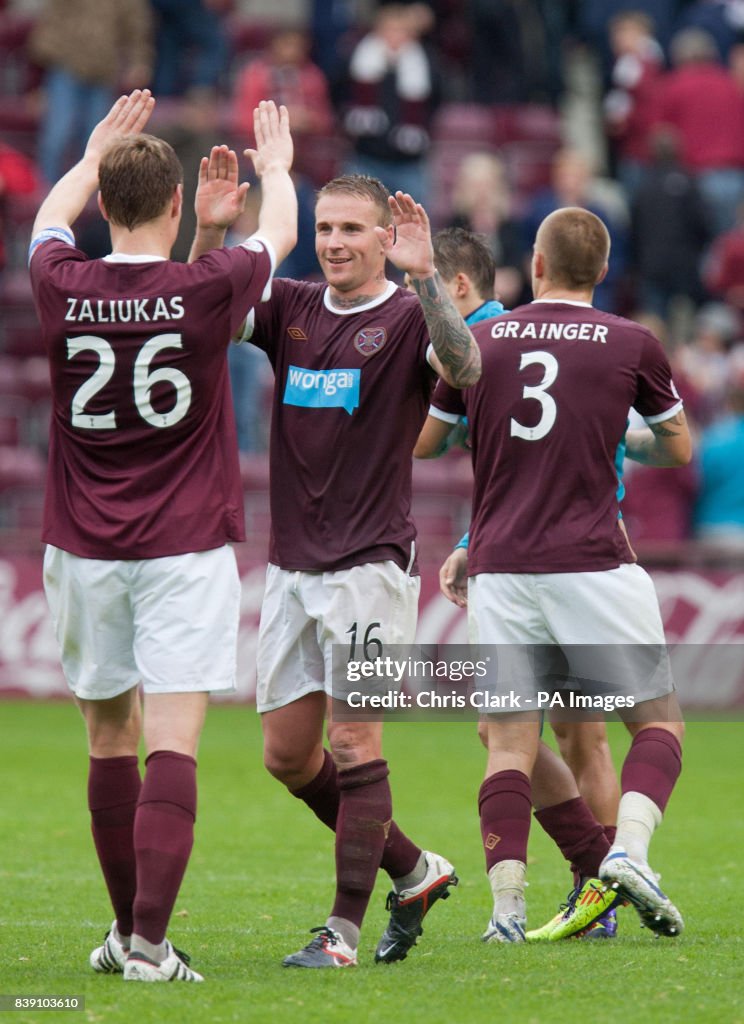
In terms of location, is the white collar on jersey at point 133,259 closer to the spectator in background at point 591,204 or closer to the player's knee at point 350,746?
the player's knee at point 350,746

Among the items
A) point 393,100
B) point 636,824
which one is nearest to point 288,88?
point 393,100

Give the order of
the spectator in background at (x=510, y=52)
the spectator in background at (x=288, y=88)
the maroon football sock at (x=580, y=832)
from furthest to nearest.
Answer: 1. the spectator in background at (x=510, y=52)
2. the spectator in background at (x=288, y=88)
3. the maroon football sock at (x=580, y=832)

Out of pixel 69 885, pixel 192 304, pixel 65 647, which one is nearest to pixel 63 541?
pixel 65 647

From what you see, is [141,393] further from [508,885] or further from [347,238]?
[508,885]

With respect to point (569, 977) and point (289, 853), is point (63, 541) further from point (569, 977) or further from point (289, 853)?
point (289, 853)

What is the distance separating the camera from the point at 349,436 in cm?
604

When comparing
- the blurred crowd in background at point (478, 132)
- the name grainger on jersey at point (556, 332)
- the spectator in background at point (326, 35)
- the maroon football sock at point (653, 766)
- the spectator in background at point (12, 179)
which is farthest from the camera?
the spectator in background at point (326, 35)

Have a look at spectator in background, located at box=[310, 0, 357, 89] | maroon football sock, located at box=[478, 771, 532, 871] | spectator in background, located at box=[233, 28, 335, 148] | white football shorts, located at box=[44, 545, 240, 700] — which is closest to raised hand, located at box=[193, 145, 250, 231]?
white football shorts, located at box=[44, 545, 240, 700]

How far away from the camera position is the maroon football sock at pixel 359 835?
577 centimetres

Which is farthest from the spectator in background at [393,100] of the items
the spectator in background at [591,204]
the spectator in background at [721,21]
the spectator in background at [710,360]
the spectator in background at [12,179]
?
the spectator in background at [721,21]

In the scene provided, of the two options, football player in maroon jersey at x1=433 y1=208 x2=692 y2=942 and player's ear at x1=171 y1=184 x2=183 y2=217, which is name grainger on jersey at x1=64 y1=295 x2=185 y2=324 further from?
football player in maroon jersey at x1=433 y1=208 x2=692 y2=942

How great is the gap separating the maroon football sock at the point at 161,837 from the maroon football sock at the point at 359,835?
590 millimetres

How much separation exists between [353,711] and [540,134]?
50.9ft

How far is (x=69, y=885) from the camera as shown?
24.8 feet
